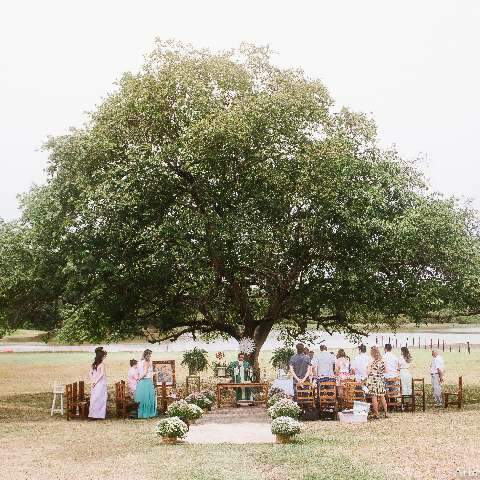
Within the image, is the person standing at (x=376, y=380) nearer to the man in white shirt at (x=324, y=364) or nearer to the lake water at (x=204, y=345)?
the man in white shirt at (x=324, y=364)

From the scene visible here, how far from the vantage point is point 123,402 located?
23031mm

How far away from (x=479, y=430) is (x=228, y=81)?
1483cm

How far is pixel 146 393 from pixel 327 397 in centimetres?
576

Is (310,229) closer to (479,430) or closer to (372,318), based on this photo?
(372,318)

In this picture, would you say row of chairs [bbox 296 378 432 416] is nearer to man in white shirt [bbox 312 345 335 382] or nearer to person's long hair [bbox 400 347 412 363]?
man in white shirt [bbox 312 345 335 382]

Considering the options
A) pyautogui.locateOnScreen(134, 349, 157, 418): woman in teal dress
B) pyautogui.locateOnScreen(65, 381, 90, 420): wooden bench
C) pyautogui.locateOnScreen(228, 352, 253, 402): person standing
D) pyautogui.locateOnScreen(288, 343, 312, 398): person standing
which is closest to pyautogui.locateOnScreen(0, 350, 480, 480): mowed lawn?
pyautogui.locateOnScreen(65, 381, 90, 420): wooden bench

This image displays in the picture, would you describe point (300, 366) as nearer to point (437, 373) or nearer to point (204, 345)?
point (437, 373)

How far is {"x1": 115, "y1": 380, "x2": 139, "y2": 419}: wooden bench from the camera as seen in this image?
22.9 metres

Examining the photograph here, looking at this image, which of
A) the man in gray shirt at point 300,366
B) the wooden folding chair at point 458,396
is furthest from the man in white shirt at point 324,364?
the wooden folding chair at point 458,396

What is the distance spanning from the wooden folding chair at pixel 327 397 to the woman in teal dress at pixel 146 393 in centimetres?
535

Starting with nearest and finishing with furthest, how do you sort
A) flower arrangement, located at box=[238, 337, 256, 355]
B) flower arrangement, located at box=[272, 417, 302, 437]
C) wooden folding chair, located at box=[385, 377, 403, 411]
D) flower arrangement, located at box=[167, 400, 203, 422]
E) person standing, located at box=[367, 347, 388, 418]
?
flower arrangement, located at box=[272, 417, 302, 437]
flower arrangement, located at box=[167, 400, 203, 422]
person standing, located at box=[367, 347, 388, 418]
wooden folding chair, located at box=[385, 377, 403, 411]
flower arrangement, located at box=[238, 337, 256, 355]

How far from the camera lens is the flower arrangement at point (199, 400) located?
22.0 m

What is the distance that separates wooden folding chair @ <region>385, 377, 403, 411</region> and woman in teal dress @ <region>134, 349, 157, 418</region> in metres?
7.40

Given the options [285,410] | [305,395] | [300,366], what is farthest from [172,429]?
[300,366]
